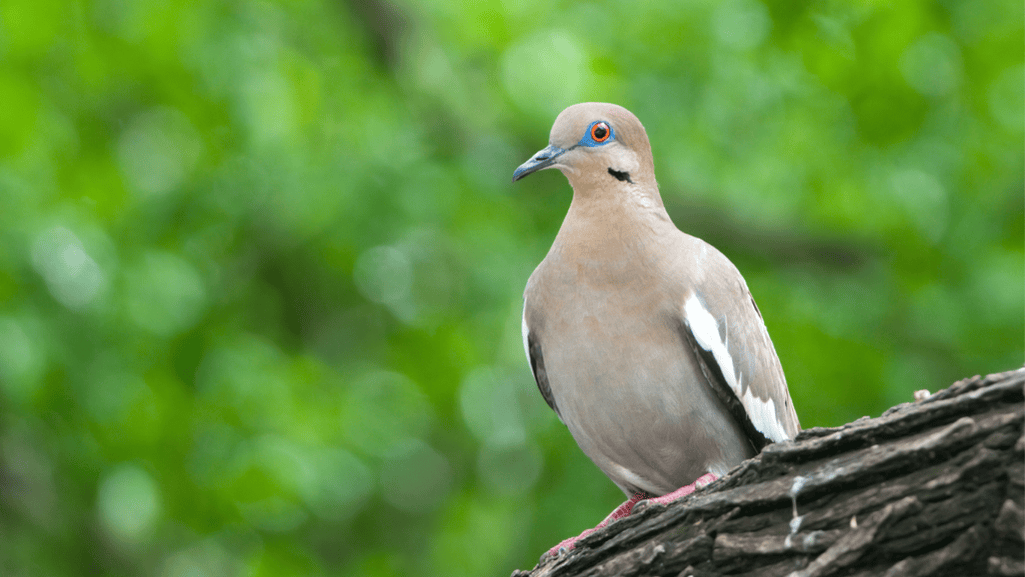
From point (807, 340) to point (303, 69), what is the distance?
415cm

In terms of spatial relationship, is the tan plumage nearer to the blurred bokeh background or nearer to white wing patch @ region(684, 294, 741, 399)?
white wing patch @ region(684, 294, 741, 399)

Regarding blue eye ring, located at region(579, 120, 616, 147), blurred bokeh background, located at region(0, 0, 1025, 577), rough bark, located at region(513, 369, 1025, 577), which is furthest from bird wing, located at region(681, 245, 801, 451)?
blurred bokeh background, located at region(0, 0, 1025, 577)

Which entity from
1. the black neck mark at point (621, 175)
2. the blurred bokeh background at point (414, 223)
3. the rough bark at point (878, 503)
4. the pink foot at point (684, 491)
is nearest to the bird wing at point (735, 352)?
the pink foot at point (684, 491)

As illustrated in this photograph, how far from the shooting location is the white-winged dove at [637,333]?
290 centimetres

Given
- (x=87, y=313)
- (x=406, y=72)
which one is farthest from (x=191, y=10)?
(x=87, y=313)

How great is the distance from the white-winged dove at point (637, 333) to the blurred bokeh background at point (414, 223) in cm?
261

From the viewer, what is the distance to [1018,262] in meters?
6.39

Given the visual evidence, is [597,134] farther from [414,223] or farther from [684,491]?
[414,223]

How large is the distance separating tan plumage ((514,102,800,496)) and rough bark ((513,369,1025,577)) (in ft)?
2.04

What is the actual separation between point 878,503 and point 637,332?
1085 mm

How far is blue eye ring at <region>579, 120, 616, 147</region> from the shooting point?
319cm

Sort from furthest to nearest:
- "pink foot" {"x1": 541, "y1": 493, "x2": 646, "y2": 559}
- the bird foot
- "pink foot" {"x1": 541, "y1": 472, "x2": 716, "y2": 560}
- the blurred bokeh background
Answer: the blurred bokeh background, "pink foot" {"x1": 541, "y1": 493, "x2": 646, "y2": 559}, "pink foot" {"x1": 541, "y1": 472, "x2": 716, "y2": 560}, the bird foot

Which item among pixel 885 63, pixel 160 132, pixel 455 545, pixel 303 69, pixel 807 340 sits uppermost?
pixel 160 132

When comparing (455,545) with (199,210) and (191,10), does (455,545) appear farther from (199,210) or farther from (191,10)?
(191,10)
